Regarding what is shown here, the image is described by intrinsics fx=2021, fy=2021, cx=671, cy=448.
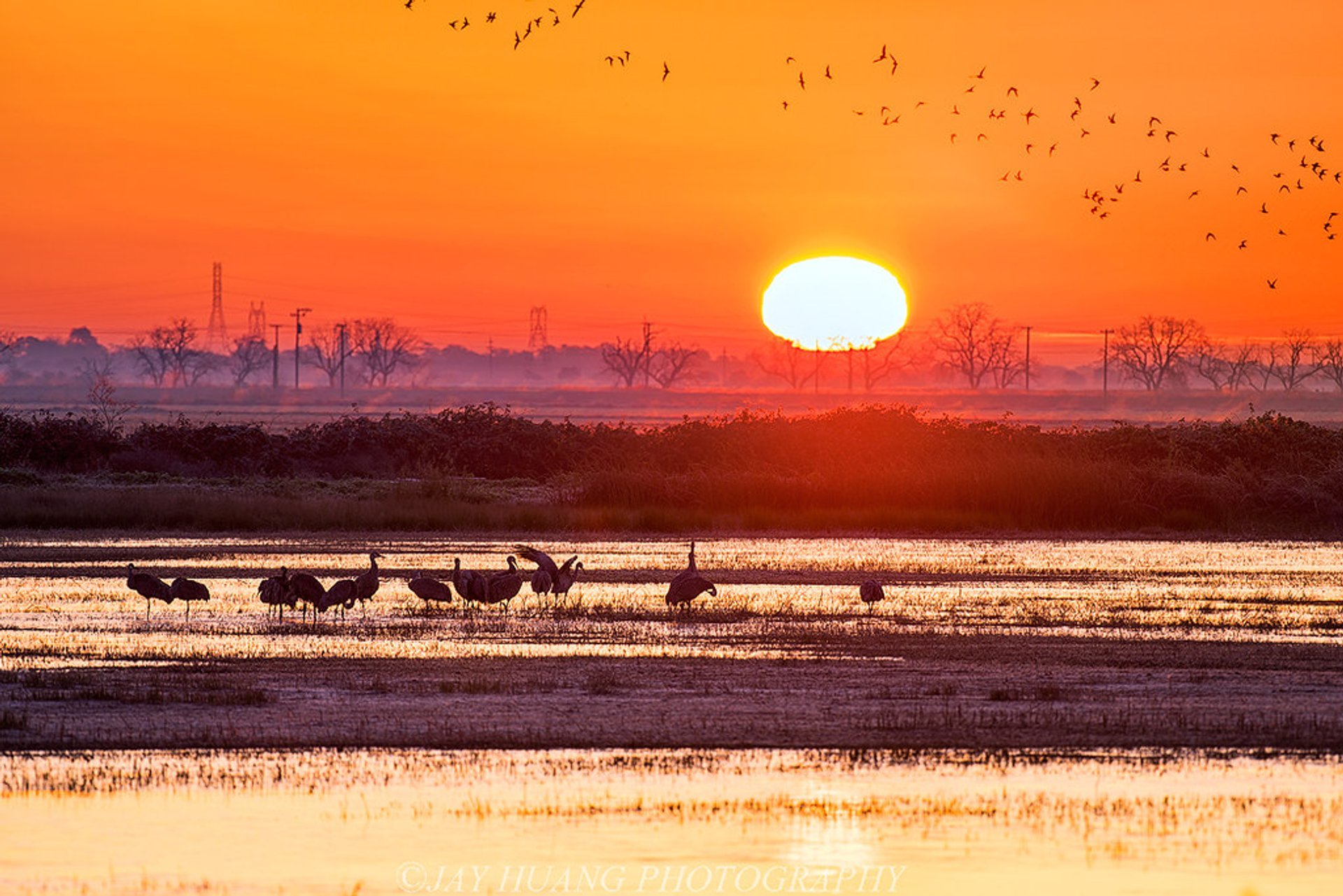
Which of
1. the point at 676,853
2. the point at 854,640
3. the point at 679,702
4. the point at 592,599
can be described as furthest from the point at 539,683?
the point at 592,599

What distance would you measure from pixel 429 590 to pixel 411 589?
2.40ft

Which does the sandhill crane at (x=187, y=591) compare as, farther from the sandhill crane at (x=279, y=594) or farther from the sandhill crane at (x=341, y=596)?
the sandhill crane at (x=341, y=596)

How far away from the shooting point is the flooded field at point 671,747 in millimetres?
10586

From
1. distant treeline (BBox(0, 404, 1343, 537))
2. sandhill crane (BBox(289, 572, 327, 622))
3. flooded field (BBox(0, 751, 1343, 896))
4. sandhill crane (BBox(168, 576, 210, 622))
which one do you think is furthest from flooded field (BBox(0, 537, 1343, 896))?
distant treeline (BBox(0, 404, 1343, 537))

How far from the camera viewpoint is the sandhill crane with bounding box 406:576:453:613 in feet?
71.8

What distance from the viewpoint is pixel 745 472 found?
4384cm

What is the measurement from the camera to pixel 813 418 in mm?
52969

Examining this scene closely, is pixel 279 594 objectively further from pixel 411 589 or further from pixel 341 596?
pixel 411 589

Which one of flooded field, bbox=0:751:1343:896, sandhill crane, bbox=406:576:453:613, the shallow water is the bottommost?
flooded field, bbox=0:751:1343:896

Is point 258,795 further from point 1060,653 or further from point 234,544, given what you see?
point 234,544

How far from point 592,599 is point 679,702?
8099mm

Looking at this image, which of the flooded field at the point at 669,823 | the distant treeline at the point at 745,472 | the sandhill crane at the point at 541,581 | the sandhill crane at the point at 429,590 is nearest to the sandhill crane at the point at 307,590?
the sandhill crane at the point at 429,590

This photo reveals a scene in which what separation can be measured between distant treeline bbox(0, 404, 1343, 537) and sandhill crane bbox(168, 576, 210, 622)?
543 inches

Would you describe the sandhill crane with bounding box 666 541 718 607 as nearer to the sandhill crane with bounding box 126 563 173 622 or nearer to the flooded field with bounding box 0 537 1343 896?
the flooded field with bounding box 0 537 1343 896
